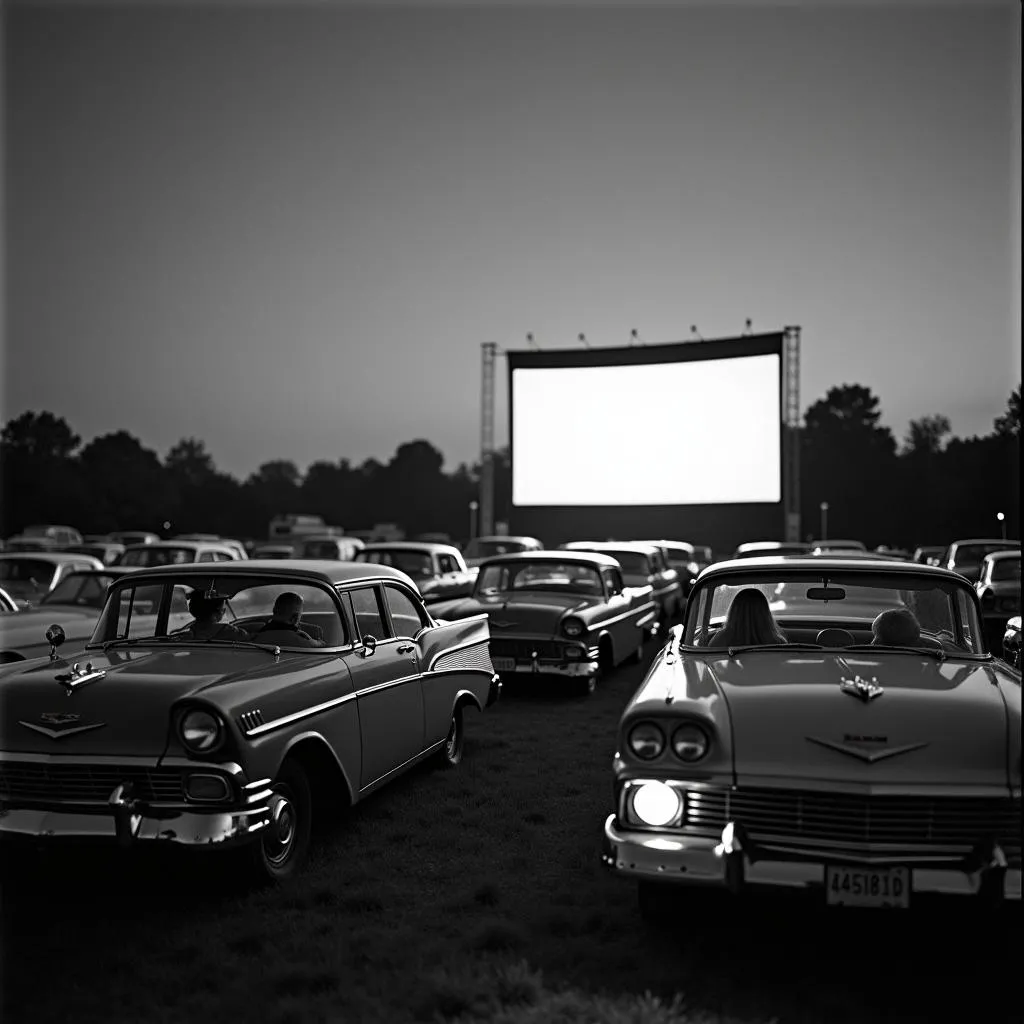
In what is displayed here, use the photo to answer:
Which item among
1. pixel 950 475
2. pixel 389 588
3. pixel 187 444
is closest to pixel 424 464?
pixel 950 475

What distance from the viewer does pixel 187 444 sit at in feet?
468

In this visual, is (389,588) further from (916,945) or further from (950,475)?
(950,475)

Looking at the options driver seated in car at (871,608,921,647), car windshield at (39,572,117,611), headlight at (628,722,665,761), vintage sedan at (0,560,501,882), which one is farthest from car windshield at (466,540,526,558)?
headlight at (628,722,665,761)

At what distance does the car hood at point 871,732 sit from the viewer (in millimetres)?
3537

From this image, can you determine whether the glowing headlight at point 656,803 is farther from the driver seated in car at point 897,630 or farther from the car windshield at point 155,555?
the car windshield at point 155,555

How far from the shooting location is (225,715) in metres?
4.05

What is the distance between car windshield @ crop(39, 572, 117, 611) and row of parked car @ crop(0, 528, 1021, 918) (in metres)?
4.47

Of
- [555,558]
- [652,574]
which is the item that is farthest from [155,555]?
[652,574]

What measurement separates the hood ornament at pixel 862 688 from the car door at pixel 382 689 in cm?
248

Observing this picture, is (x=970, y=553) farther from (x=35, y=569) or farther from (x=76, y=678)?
(x=76, y=678)

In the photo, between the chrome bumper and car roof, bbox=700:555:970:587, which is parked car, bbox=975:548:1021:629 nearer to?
car roof, bbox=700:555:970:587

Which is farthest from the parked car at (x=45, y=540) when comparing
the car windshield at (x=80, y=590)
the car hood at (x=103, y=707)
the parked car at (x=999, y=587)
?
the car hood at (x=103, y=707)

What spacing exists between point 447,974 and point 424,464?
9319 cm

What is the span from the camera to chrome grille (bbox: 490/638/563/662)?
963 cm
